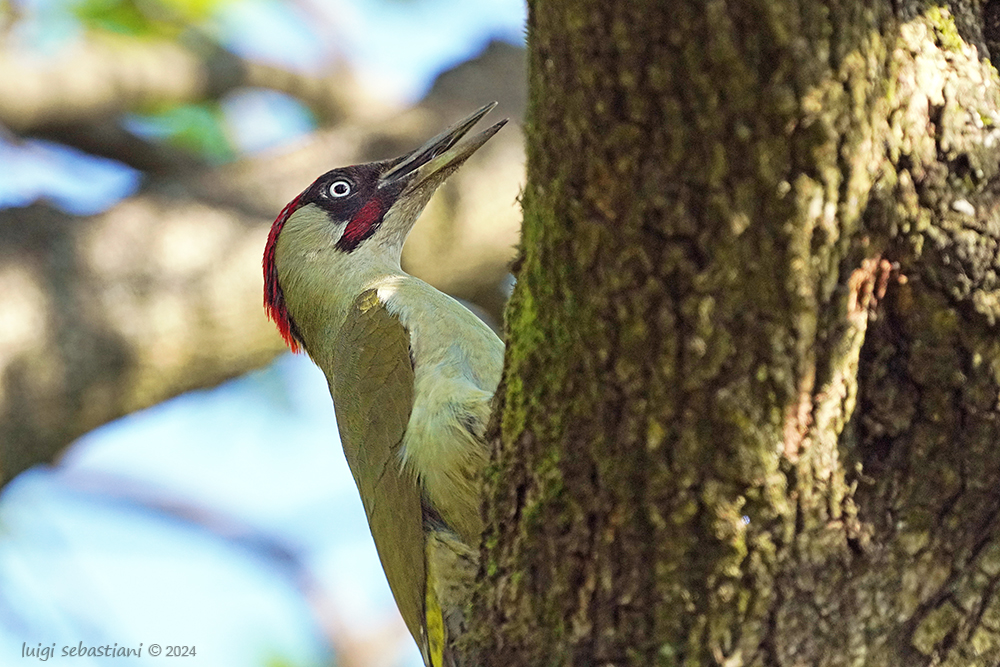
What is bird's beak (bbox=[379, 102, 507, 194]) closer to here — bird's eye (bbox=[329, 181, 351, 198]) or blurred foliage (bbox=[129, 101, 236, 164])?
bird's eye (bbox=[329, 181, 351, 198])

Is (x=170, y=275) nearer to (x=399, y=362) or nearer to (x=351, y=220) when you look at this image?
(x=351, y=220)

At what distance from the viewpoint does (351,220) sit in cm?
447

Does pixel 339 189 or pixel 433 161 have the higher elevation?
pixel 339 189

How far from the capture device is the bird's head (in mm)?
4402

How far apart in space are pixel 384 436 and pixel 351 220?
1.32 meters

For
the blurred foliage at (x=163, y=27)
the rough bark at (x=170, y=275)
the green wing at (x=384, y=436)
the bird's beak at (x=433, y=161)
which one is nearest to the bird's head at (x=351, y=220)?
the bird's beak at (x=433, y=161)

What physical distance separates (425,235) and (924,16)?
3.73 m

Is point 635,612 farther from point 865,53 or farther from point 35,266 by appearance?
point 35,266

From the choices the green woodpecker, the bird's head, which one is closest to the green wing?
the green woodpecker

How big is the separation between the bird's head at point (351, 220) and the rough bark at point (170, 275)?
1.55 ft

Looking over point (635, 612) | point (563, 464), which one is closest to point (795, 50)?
point (563, 464)

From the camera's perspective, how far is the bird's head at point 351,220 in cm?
440

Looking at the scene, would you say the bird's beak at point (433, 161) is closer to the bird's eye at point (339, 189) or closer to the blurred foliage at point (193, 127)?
the bird's eye at point (339, 189)

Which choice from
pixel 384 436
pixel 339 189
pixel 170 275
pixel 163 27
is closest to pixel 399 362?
pixel 384 436
